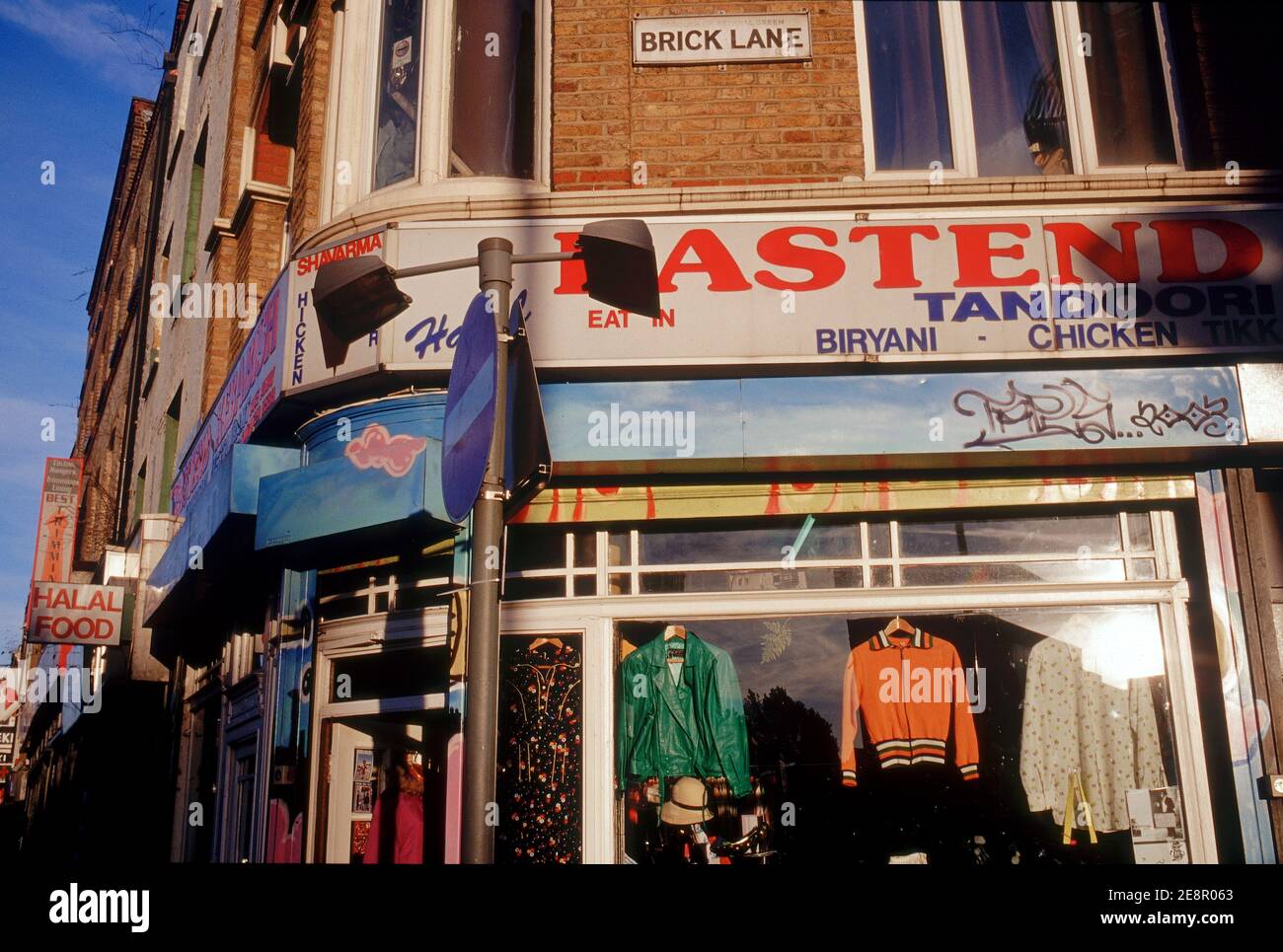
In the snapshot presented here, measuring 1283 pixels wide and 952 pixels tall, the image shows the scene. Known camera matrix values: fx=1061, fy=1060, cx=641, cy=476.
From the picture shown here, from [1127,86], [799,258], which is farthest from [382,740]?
[1127,86]

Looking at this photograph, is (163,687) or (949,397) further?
(163,687)

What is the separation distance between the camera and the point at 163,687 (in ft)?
44.3

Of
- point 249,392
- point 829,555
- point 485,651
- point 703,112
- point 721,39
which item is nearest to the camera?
point 485,651

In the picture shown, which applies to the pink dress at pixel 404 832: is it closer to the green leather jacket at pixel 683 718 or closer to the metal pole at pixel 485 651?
the green leather jacket at pixel 683 718

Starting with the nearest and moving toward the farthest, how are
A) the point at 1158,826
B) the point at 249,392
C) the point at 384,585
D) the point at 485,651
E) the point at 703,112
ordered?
the point at 485,651
the point at 1158,826
the point at 384,585
the point at 703,112
the point at 249,392

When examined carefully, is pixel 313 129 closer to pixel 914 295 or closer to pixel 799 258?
pixel 799 258

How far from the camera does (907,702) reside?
6.67 m

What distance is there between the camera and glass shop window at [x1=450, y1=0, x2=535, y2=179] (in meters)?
7.80

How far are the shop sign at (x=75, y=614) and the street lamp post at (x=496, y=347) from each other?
24.2ft

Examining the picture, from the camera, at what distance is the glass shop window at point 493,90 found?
25.6 feet

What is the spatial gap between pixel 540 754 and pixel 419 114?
15.3 ft
